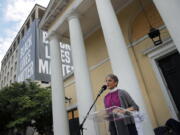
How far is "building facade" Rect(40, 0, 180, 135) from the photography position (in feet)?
16.6

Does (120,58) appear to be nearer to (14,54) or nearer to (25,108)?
(25,108)

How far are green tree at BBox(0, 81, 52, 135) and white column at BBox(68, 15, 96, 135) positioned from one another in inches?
285

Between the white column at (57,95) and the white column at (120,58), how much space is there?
3.89 m

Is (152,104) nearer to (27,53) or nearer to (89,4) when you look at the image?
(89,4)

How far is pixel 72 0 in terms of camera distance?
827 centimetres

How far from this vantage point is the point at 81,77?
22.2ft

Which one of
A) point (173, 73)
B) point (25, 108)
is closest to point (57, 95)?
point (173, 73)

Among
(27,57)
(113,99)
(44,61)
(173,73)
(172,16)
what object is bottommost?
(113,99)

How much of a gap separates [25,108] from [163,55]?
10377 mm

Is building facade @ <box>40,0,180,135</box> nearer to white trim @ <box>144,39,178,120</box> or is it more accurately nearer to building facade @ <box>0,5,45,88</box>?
white trim @ <box>144,39,178,120</box>

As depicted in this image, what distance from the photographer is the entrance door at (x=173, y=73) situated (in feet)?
22.8

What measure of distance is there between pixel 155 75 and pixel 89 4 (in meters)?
4.39

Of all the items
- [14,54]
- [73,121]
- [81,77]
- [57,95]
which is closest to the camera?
[81,77]

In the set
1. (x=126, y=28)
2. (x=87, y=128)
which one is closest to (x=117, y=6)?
(x=126, y=28)
